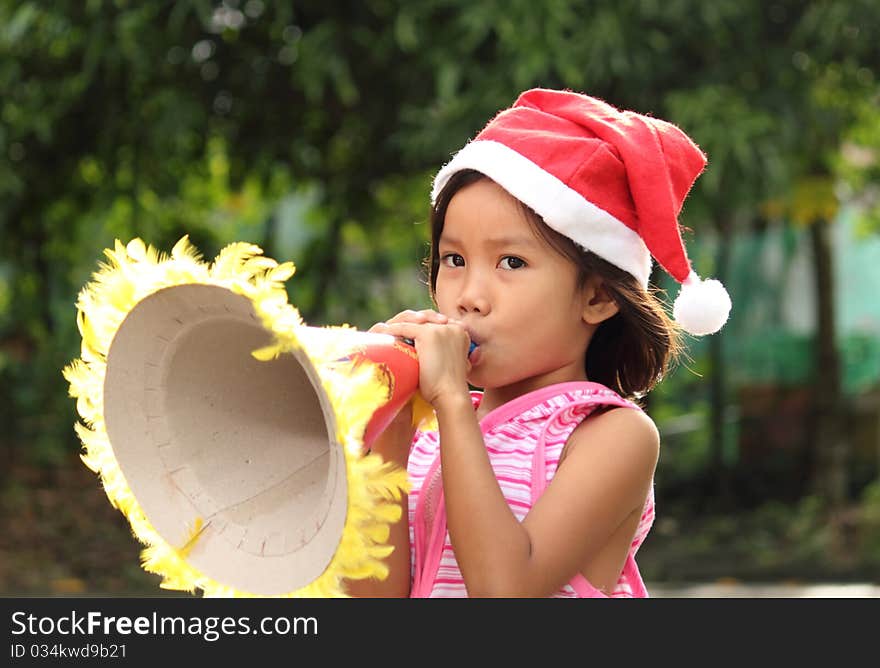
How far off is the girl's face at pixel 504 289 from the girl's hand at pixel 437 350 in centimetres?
5

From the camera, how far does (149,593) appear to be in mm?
6656

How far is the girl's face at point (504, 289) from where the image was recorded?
1840mm

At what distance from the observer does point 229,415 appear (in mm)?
1832

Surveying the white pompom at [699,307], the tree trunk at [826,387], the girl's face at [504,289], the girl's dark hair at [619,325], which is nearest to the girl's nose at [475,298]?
the girl's face at [504,289]

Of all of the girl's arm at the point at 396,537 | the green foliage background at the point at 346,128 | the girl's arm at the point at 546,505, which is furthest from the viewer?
the green foliage background at the point at 346,128

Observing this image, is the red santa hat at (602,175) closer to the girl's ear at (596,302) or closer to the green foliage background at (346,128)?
the girl's ear at (596,302)

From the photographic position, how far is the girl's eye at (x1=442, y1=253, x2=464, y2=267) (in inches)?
75.2

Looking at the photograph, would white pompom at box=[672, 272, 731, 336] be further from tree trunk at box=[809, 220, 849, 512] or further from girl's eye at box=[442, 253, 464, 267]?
tree trunk at box=[809, 220, 849, 512]

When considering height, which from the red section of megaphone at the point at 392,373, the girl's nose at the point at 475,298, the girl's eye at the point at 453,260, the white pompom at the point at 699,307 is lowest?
the red section of megaphone at the point at 392,373

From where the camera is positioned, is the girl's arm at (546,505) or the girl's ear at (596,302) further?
the girl's ear at (596,302)

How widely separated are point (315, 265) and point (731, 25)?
8.82 feet

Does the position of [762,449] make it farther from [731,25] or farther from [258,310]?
[258,310]

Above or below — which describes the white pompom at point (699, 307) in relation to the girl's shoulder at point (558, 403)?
above

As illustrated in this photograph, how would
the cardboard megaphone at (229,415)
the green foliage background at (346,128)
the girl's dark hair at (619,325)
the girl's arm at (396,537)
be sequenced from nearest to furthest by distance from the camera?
the cardboard megaphone at (229,415), the girl's arm at (396,537), the girl's dark hair at (619,325), the green foliage background at (346,128)
